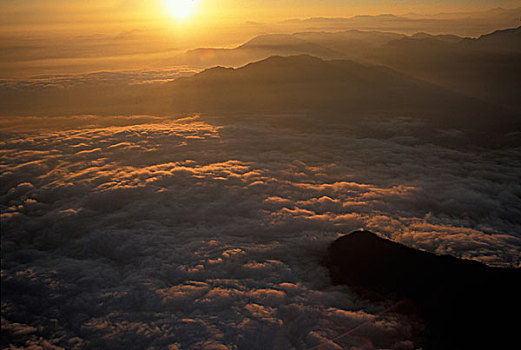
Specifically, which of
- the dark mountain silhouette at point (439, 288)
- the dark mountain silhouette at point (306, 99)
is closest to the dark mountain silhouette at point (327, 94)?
the dark mountain silhouette at point (306, 99)

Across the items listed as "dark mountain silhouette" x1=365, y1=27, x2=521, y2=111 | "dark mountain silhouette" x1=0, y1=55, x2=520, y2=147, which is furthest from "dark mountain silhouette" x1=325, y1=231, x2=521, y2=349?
"dark mountain silhouette" x1=365, y1=27, x2=521, y2=111

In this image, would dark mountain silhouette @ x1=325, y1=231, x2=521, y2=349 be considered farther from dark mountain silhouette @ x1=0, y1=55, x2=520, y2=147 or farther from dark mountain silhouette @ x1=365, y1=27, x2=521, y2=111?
dark mountain silhouette @ x1=365, y1=27, x2=521, y2=111

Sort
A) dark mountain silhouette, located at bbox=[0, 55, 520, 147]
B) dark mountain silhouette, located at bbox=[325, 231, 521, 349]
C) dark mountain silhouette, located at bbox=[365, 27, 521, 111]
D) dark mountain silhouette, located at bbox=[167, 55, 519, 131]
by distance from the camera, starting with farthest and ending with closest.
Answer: dark mountain silhouette, located at bbox=[365, 27, 521, 111]
dark mountain silhouette, located at bbox=[167, 55, 519, 131]
dark mountain silhouette, located at bbox=[0, 55, 520, 147]
dark mountain silhouette, located at bbox=[325, 231, 521, 349]

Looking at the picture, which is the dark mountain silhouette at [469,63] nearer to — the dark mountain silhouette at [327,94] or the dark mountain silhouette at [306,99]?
the dark mountain silhouette at [327,94]

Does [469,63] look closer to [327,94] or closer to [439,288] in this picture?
[327,94]

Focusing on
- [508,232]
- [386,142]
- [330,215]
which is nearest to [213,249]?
[330,215]

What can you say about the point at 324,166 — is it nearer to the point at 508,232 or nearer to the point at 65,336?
the point at 508,232
